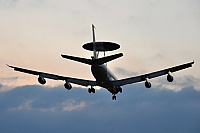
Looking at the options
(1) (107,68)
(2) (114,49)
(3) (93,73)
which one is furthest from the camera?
(1) (107,68)

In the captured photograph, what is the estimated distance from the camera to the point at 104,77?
89.9 meters

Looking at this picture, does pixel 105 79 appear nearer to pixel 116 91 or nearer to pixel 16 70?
pixel 116 91

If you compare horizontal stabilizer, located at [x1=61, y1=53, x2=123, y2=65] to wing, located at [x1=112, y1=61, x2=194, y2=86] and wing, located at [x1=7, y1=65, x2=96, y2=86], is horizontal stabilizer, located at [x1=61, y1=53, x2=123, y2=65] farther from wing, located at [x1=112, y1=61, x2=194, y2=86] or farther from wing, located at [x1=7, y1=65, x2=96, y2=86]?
wing, located at [x1=7, y1=65, x2=96, y2=86]

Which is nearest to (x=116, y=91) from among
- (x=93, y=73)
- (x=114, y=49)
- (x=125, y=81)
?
(x=125, y=81)

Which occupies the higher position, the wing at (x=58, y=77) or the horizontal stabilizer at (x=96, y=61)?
the horizontal stabilizer at (x=96, y=61)

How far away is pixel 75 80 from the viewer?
317 ft

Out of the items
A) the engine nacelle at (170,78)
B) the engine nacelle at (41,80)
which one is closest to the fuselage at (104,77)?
the engine nacelle at (41,80)

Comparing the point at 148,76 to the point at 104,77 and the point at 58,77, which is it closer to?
the point at 104,77

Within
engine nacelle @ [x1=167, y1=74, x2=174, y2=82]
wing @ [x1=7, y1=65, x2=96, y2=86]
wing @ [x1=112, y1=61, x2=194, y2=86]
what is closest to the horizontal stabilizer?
wing @ [x1=112, y1=61, x2=194, y2=86]

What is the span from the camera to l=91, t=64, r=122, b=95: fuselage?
87125 mm

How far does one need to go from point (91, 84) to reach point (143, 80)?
418 inches

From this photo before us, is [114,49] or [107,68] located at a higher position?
[114,49]

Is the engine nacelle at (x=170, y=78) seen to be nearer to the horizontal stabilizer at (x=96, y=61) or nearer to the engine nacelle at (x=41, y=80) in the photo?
the horizontal stabilizer at (x=96, y=61)

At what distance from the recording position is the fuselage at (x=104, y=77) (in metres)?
87.1
